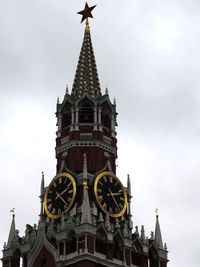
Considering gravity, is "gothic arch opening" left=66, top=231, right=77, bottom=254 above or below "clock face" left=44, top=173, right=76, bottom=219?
below

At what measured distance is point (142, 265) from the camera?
96.9 metres

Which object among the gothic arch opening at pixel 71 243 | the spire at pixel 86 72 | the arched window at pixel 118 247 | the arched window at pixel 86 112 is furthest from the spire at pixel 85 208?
Answer: the spire at pixel 86 72

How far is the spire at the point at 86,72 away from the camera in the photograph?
10550cm

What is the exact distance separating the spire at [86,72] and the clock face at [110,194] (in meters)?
10.4

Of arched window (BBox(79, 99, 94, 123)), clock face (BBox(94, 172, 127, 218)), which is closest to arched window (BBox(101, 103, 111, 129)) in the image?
arched window (BBox(79, 99, 94, 123))


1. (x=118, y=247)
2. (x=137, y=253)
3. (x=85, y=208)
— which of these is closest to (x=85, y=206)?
(x=85, y=208)

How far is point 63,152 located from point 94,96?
7.23 m

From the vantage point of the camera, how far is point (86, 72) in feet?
352

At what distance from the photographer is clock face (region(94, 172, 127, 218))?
9719cm

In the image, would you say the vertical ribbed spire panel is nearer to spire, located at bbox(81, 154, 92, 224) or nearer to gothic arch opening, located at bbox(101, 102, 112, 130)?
gothic arch opening, located at bbox(101, 102, 112, 130)

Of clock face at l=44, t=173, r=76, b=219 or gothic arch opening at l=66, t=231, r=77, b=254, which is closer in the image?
Answer: gothic arch opening at l=66, t=231, r=77, b=254

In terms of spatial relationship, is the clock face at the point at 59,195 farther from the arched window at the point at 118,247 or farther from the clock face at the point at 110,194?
the arched window at the point at 118,247

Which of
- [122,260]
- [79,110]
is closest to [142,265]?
[122,260]

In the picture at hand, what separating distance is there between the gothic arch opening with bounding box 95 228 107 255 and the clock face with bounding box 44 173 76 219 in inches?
191
